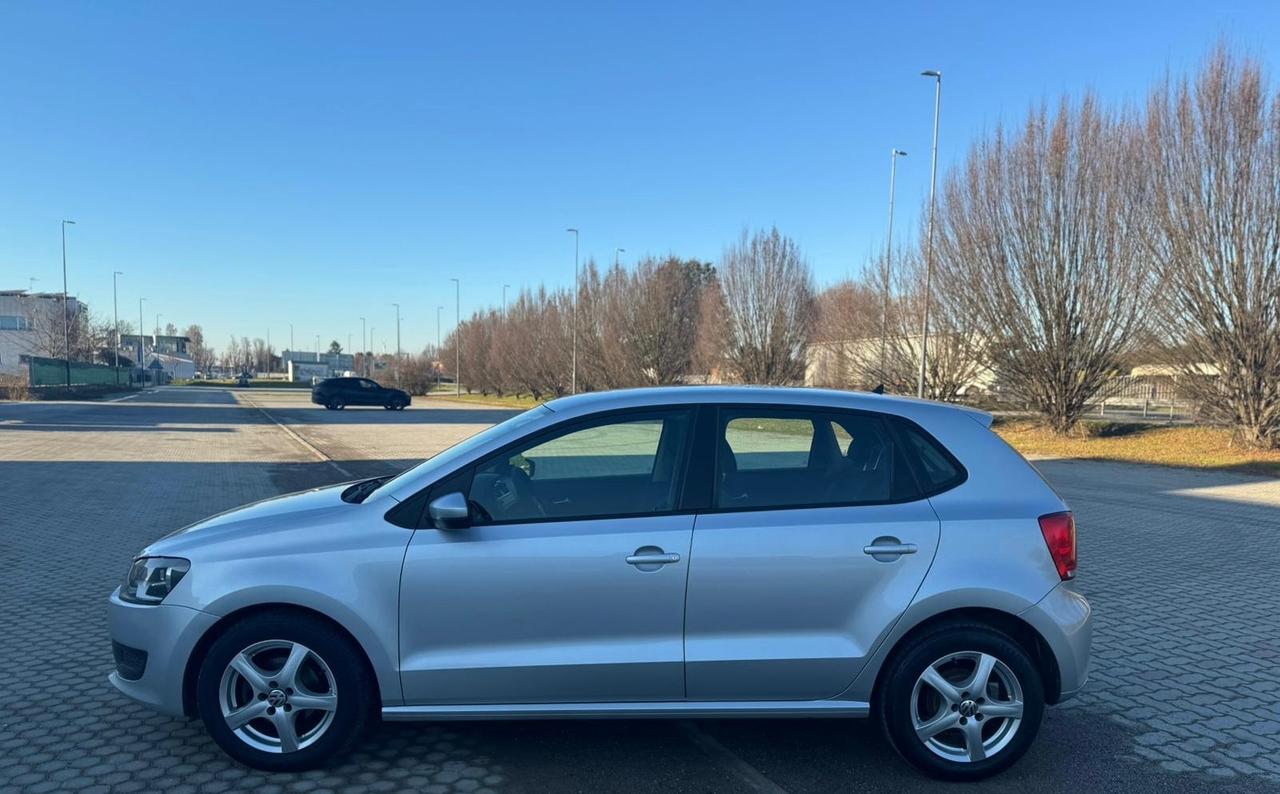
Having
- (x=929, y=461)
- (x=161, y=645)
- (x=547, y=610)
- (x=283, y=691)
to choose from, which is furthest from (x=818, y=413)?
(x=161, y=645)

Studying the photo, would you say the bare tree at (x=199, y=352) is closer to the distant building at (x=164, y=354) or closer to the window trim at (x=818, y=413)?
the distant building at (x=164, y=354)

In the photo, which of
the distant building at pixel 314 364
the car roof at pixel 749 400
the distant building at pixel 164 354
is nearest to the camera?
the car roof at pixel 749 400

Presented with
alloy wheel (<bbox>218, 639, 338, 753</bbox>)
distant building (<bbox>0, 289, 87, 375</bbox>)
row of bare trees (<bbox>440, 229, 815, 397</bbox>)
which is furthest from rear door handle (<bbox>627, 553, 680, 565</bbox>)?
distant building (<bbox>0, 289, 87, 375</bbox>)

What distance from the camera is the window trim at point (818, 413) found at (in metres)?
3.36

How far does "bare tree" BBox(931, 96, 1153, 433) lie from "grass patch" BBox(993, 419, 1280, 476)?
1154 mm

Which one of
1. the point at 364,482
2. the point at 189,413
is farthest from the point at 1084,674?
the point at 189,413

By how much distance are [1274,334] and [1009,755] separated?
20.6 metres

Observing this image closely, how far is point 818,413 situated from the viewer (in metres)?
3.69

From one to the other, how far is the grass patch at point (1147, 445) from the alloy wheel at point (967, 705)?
14.7m

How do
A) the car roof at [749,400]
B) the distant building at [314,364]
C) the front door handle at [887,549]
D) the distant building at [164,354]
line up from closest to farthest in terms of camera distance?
1. the front door handle at [887,549]
2. the car roof at [749,400]
3. the distant building at [164,354]
4. the distant building at [314,364]

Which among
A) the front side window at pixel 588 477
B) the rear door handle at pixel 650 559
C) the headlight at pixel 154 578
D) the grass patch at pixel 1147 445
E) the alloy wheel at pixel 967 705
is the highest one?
the front side window at pixel 588 477

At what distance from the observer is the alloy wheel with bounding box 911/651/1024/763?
331 centimetres

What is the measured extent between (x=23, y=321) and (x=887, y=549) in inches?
3942

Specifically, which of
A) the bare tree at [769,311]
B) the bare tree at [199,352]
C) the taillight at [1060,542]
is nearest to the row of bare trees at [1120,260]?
the bare tree at [769,311]
